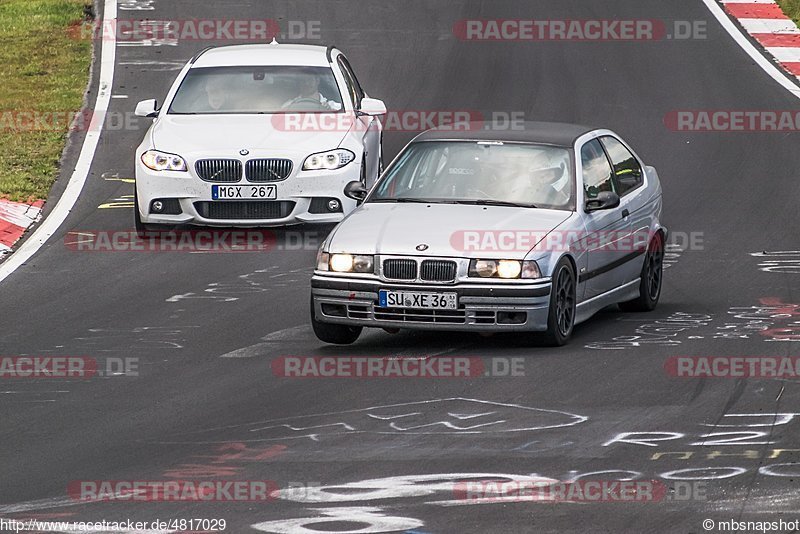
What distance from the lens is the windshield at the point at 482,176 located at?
1195 centimetres

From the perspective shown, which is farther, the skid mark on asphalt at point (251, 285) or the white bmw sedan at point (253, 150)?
the white bmw sedan at point (253, 150)

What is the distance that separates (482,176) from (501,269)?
133 cm

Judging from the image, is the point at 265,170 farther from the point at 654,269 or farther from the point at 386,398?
the point at 386,398

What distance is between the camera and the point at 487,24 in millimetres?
27000


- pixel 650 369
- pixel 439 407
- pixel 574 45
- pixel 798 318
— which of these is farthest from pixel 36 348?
pixel 574 45

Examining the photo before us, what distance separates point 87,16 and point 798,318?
60.0 ft

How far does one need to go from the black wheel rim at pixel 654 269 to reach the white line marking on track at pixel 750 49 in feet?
33.3

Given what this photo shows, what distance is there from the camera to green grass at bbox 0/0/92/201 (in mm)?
18688

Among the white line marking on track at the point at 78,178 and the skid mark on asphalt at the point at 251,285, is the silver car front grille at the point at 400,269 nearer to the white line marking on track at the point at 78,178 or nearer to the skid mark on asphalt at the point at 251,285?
the skid mark on asphalt at the point at 251,285

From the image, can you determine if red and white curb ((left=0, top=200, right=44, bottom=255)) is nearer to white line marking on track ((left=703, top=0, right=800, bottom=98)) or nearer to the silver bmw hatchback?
the silver bmw hatchback

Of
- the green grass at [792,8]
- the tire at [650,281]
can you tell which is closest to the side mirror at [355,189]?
the tire at [650,281]

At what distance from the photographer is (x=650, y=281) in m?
13.1

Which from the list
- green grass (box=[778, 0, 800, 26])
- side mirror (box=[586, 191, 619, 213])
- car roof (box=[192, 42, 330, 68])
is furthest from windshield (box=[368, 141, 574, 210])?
green grass (box=[778, 0, 800, 26])

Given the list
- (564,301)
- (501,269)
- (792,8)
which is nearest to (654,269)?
(564,301)
